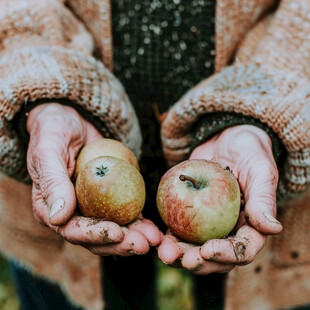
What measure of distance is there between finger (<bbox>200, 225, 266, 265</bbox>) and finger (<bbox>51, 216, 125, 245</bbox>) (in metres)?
0.16

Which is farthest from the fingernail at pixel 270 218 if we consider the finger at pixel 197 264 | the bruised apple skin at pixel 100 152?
the bruised apple skin at pixel 100 152

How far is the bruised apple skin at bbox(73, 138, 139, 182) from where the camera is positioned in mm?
1038

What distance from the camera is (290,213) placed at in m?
1.33

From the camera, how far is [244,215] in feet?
2.96

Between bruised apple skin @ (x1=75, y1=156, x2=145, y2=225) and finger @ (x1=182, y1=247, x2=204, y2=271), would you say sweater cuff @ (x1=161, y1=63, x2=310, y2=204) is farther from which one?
finger @ (x1=182, y1=247, x2=204, y2=271)

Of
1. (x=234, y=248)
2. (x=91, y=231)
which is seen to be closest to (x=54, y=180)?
(x=91, y=231)

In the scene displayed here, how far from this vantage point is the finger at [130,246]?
0.85 m

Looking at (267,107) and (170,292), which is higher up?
(267,107)

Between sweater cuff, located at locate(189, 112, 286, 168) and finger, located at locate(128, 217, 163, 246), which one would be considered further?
sweater cuff, located at locate(189, 112, 286, 168)

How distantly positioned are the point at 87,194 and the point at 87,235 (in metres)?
0.10

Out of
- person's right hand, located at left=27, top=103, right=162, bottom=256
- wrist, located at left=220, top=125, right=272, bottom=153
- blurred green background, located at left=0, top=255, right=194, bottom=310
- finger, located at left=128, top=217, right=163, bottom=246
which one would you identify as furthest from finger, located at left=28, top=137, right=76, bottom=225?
blurred green background, located at left=0, top=255, right=194, bottom=310

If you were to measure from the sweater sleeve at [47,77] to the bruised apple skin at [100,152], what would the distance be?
0.36 ft

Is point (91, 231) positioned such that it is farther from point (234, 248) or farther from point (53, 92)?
point (53, 92)

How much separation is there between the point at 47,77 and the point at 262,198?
570mm
